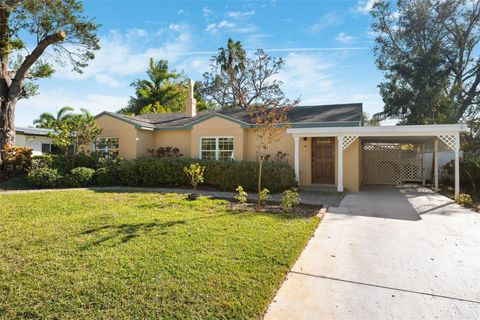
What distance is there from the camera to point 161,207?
7.94 meters

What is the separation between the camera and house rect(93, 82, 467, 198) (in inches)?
458

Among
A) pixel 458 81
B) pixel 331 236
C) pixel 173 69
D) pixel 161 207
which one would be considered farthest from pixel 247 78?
pixel 331 236

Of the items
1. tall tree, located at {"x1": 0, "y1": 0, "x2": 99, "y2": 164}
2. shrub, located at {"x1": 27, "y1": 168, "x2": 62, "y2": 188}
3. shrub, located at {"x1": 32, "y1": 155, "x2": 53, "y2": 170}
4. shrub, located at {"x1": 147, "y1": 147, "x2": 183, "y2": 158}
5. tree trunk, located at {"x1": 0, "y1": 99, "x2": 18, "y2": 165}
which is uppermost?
tall tree, located at {"x1": 0, "y1": 0, "x2": 99, "y2": 164}

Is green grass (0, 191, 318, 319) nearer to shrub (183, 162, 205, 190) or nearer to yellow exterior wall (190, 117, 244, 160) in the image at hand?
shrub (183, 162, 205, 190)

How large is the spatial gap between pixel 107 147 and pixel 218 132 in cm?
679

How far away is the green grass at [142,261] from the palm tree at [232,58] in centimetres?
2548

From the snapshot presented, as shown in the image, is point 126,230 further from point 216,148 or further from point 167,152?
point 167,152

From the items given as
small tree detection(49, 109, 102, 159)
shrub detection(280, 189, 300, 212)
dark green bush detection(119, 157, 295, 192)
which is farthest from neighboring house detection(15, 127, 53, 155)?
shrub detection(280, 189, 300, 212)

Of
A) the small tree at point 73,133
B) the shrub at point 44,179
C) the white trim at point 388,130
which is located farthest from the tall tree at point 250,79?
the shrub at point 44,179

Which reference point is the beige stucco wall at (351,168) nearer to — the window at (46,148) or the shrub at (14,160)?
the shrub at (14,160)

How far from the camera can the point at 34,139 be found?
20.6m

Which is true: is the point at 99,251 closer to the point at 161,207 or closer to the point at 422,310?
the point at 161,207

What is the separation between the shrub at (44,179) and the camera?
1193 centimetres

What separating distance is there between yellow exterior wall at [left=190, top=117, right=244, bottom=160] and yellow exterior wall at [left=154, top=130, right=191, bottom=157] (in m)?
0.59
